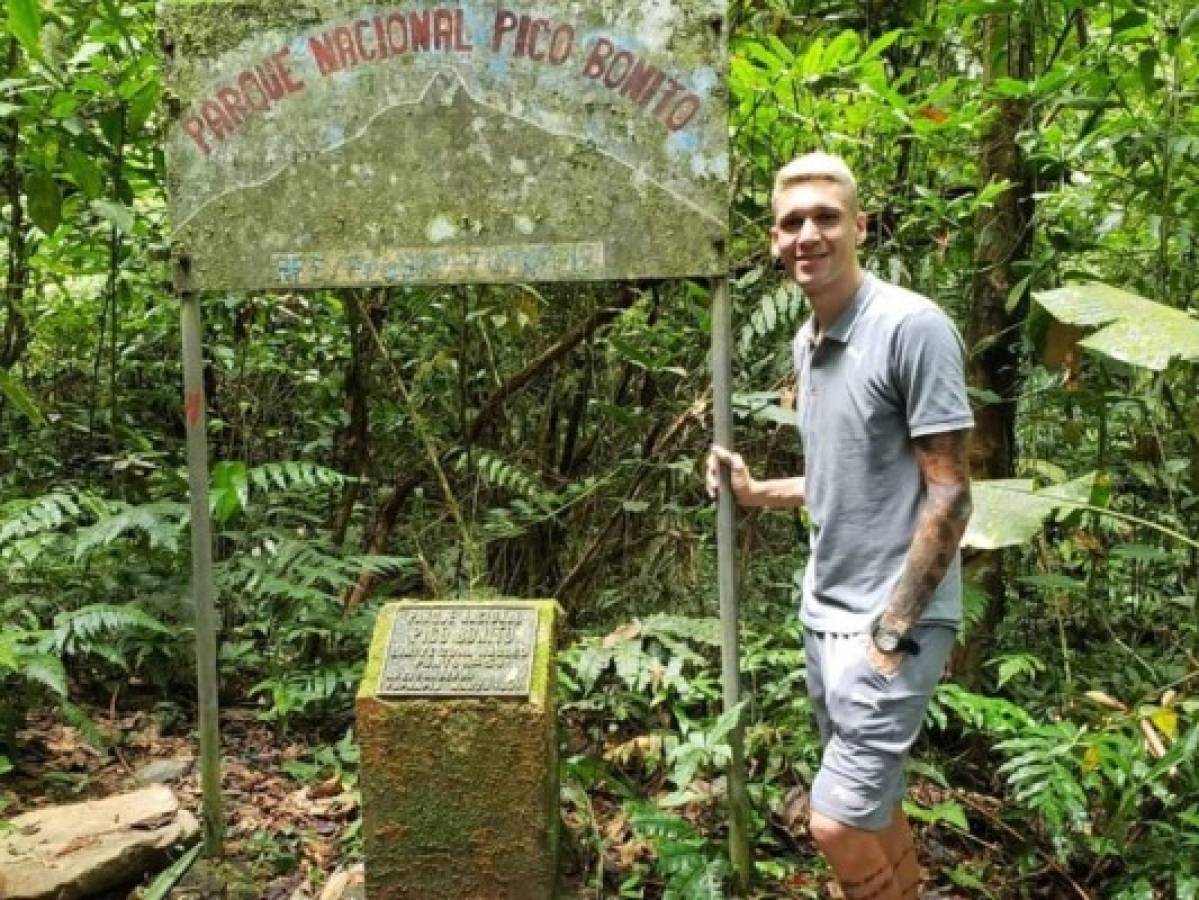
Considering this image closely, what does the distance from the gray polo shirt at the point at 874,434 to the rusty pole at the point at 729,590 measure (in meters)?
0.69

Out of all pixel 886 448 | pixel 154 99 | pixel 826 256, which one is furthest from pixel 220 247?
pixel 886 448

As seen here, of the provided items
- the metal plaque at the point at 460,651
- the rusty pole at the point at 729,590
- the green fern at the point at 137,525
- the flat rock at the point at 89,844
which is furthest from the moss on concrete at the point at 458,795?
the green fern at the point at 137,525

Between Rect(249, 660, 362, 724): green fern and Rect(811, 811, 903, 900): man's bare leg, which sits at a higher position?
Rect(811, 811, 903, 900): man's bare leg

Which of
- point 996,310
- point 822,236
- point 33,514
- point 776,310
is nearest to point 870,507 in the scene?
point 822,236

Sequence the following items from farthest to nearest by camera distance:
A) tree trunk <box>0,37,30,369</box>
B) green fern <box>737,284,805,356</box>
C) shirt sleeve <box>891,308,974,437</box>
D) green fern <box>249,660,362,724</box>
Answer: tree trunk <box>0,37,30,369</box>
green fern <box>249,660,362,724</box>
green fern <box>737,284,805,356</box>
shirt sleeve <box>891,308,974,437</box>

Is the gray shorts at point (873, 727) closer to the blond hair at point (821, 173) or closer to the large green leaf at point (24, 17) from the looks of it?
the blond hair at point (821, 173)

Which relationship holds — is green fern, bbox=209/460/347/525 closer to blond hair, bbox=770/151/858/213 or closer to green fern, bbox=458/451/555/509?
green fern, bbox=458/451/555/509

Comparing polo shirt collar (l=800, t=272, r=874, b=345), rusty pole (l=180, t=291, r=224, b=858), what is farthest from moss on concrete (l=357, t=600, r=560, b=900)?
polo shirt collar (l=800, t=272, r=874, b=345)

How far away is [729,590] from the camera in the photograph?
11.5 ft

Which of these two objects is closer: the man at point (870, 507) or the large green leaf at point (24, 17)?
the man at point (870, 507)

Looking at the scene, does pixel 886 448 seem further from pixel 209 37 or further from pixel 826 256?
pixel 209 37

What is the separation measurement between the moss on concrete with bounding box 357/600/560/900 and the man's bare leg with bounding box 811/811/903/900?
949mm

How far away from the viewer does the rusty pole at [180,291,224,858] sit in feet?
12.0

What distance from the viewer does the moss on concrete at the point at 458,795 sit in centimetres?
322
